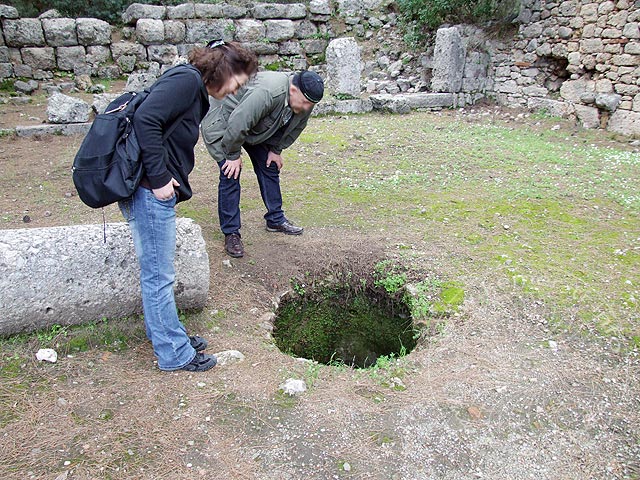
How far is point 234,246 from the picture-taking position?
13.6 ft

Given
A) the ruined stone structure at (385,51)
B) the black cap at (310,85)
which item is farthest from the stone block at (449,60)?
the black cap at (310,85)

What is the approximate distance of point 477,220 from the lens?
481 centimetres

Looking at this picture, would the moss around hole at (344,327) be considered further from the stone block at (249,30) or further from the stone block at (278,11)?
the stone block at (278,11)

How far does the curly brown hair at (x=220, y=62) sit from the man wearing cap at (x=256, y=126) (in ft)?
3.04

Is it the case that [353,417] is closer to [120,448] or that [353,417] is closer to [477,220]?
[120,448]

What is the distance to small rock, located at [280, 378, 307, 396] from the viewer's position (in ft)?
8.88

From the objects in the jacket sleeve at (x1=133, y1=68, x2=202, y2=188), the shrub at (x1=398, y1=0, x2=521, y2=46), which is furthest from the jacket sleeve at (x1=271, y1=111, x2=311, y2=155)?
the shrub at (x1=398, y1=0, x2=521, y2=46)

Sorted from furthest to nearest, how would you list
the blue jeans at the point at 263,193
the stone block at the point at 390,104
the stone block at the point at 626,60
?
the stone block at the point at 390,104, the stone block at the point at 626,60, the blue jeans at the point at 263,193

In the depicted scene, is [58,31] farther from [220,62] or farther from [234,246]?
[220,62]

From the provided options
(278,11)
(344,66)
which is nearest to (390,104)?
(344,66)

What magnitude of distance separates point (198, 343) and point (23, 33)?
34.7 feet

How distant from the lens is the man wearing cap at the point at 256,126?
3699mm

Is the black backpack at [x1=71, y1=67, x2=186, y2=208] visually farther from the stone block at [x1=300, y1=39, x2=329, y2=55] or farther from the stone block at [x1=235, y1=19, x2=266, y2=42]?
the stone block at [x1=300, y1=39, x2=329, y2=55]

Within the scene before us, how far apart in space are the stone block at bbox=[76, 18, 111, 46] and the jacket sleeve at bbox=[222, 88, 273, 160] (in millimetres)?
9168
